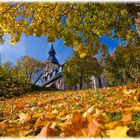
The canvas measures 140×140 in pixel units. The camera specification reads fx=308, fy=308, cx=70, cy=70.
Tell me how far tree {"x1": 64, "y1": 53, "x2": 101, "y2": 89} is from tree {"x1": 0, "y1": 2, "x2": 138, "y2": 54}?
41.0 meters

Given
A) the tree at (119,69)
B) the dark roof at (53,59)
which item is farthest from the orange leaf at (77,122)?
the dark roof at (53,59)

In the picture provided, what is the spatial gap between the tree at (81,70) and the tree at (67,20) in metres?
41.0

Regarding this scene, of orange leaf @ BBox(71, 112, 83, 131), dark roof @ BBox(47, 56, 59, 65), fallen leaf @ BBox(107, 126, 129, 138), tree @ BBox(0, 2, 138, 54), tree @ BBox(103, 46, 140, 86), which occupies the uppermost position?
dark roof @ BBox(47, 56, 59, 65)

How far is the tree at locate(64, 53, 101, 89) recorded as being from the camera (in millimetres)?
54688

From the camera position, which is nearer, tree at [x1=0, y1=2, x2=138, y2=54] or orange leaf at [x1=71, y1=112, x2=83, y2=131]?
orange leaf at [x1=71, y1=112, x2=83, y2=131]

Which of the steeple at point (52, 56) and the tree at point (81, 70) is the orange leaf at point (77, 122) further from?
the steeple at point (52, 56)

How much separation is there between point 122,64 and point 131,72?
12.0ft

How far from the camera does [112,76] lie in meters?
52.6

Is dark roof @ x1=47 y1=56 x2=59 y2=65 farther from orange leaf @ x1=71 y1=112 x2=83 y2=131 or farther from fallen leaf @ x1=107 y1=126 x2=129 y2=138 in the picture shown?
fallen leaf @ x1=107 y1=126 x2=129 y2=138

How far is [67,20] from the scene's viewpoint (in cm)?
1277

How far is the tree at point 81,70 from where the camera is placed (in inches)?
2153

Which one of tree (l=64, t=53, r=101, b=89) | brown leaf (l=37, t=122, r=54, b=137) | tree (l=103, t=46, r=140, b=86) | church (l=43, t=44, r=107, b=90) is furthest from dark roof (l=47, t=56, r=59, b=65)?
brown leaf (l=37, t=122, r=54, b=137)

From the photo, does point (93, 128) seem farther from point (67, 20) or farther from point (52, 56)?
point (52, 56)

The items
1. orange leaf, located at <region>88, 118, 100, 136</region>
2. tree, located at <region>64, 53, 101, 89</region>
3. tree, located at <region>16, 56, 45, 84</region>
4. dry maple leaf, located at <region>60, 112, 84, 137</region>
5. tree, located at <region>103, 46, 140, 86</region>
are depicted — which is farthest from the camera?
tree, located at <region>16, 56, 45, 84</region>
